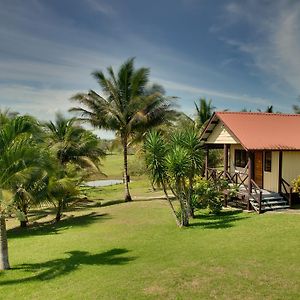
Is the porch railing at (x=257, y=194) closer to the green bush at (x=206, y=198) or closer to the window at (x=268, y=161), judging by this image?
the green bush at (x=206, y=198)

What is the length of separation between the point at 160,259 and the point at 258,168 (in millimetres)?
12349

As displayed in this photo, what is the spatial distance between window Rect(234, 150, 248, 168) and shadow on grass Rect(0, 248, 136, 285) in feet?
41.8

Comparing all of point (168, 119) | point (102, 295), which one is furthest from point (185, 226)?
point (168, 119)

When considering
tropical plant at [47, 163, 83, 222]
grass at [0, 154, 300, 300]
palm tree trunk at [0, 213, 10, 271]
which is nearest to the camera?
grass at [0, 154, 300, 300]

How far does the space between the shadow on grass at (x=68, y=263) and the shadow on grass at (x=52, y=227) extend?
556 cm

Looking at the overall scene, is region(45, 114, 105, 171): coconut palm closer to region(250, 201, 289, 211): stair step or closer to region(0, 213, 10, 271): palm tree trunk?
region(250, 201, 289, 211): stair step

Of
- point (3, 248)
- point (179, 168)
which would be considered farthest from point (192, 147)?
point (3, 248)

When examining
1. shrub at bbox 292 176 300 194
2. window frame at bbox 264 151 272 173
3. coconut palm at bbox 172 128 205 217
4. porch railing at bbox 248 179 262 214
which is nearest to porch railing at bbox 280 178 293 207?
shrub at bbox 292 176 300 194

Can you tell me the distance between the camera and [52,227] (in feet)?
63.0

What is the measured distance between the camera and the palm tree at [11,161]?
1055 cm

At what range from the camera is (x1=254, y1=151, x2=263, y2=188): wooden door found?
2105 cm

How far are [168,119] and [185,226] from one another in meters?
13.2

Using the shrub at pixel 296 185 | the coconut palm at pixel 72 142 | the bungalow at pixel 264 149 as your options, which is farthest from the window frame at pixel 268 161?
the coconut palm at pixel 72 142

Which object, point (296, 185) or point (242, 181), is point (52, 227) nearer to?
point (242, 181)
